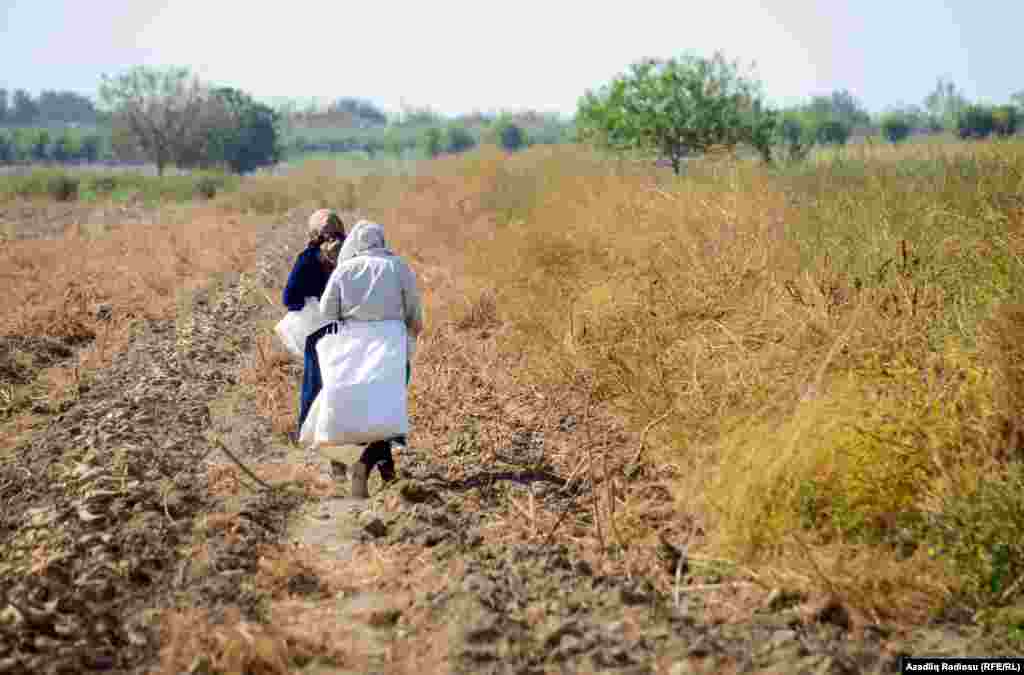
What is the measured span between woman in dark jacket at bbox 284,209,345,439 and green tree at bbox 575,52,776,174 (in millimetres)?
12732

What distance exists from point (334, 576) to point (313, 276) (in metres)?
2.16

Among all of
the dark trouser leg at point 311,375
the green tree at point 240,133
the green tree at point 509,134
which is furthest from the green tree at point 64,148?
the dark trouser leg at point 311,375

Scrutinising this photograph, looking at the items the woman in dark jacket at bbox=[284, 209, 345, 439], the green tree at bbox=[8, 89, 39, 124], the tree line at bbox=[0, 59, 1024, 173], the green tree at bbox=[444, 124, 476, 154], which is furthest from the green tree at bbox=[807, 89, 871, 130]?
the green tree at bbox=[8, 89, 39, 124]

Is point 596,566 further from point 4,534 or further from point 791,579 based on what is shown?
point 4,534

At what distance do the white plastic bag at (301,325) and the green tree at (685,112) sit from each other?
12.9 meters

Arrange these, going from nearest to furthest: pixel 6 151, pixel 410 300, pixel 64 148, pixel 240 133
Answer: pixel 410 300 → pixel 240 133 → pixel 6 151 → pixel 64 148

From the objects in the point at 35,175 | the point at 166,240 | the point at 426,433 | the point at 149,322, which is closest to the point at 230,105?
the point at 35,175

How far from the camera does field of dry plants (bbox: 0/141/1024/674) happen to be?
414cm

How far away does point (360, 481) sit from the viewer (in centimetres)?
609

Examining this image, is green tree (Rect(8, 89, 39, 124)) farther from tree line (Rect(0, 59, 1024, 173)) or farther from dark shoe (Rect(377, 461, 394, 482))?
dark shoe (Rect(377, 461, 394, 482))

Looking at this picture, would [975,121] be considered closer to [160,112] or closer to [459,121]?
[160,112]

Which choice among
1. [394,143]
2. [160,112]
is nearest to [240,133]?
[160,112]

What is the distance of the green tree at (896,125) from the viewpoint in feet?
221

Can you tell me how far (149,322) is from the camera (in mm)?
11828
